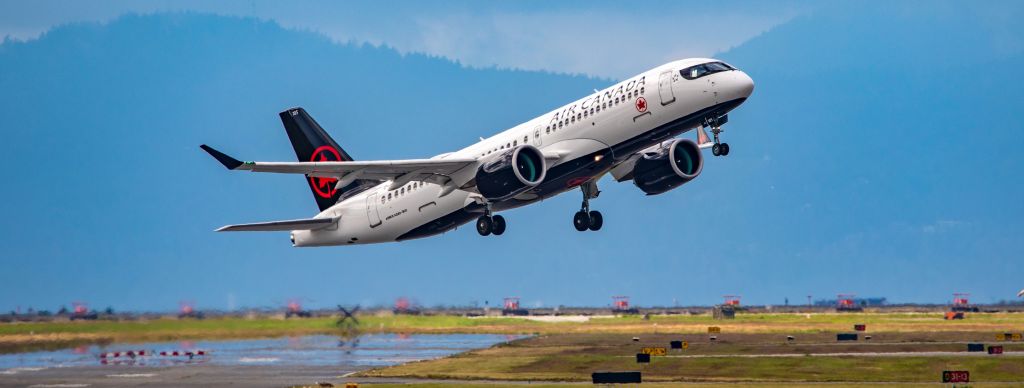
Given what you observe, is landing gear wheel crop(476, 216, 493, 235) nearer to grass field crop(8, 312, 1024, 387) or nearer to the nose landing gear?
grass field crop(8, 312, 1024, 387)

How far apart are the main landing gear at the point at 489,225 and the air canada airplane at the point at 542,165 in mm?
46

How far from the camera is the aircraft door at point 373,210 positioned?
2419 inches

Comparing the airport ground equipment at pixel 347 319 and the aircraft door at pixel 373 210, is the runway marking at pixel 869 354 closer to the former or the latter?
the aircraft door at pixel 373 210

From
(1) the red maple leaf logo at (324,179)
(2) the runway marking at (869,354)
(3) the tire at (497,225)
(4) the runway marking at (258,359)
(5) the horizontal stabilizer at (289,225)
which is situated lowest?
(2) the runway marking at (869,354)

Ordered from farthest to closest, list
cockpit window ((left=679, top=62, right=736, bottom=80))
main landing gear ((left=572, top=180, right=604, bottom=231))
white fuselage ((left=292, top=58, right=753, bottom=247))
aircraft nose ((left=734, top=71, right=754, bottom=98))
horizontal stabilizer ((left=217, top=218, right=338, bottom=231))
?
horizontal stabilizer ((left=217, top=218, right=338, bottom=231)) < main landing gear ((left=572, top=180, right=604, bottom=231)) < cockpit window ((left=679, top=62, right=736, bottom=80)) < white fuselage ((left=292, top=58, right=753, bottom=247)) < aircraft nose ((left=734, top=71, right=754, bottom=98))

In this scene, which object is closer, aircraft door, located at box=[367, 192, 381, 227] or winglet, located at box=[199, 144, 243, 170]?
winglet, located at box=[199, 144, 243, 170]

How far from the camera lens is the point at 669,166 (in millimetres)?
57688

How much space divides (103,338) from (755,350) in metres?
35.6

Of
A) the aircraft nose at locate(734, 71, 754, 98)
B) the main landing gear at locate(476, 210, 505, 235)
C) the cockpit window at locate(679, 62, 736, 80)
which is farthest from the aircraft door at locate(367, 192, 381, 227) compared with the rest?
the aircraft nose at locate(734, 71, 754, 98)

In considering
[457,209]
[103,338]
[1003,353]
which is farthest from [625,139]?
[103,338]

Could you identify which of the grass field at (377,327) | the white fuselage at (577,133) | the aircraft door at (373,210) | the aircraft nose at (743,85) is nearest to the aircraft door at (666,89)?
the white fuselage at (577,133)

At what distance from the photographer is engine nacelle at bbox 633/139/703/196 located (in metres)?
57.7

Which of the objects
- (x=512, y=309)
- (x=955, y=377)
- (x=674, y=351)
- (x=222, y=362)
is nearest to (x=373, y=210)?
(x=222, y=362)

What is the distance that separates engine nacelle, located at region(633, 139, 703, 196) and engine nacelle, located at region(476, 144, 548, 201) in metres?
7.22
